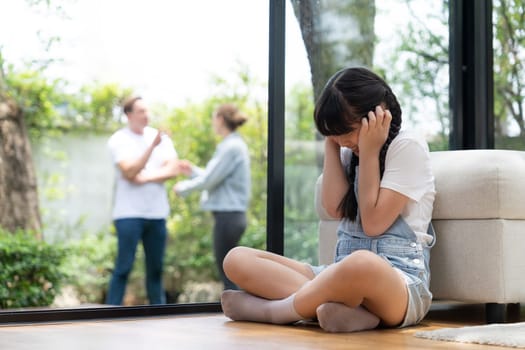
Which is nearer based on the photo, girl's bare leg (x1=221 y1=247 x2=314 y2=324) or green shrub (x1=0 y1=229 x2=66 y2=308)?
girl's bare leg (x1=221 y1=247 x2=314 y2=324)

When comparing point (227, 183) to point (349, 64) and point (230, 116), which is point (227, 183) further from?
point (349, 64)

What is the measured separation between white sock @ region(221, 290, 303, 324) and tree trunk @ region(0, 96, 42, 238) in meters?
3.26

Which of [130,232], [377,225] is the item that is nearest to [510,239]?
[377,225]

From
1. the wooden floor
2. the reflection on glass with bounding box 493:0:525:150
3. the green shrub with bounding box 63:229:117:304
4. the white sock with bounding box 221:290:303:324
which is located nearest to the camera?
the wooden floor

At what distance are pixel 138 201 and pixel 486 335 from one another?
260cm

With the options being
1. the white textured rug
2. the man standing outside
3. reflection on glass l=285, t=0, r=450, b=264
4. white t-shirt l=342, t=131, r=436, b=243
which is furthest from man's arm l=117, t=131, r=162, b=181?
the white textured rug

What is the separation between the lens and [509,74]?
3.97 meters

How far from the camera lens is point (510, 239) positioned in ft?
9.39

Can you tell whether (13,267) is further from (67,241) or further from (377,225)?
(377,225)

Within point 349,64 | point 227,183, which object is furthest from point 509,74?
point 227,183

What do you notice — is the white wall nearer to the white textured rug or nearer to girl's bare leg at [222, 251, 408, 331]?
girl's bare leg at [222, 251, 408, 331]

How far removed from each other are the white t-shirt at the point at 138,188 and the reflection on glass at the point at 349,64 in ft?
4.01

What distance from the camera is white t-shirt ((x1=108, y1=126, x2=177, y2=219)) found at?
460cm

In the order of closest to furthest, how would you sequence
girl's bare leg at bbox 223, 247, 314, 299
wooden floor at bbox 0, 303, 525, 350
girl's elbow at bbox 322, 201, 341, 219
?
wooden floor at bbox 0, 303, 525, 350 < girl's bare leg at bbox 223, 247, 314, 299 < girl's elbow at bbox 322, 201, 341, 219
